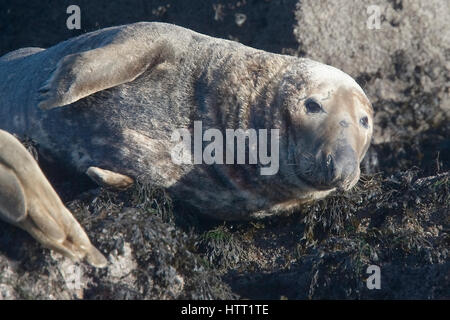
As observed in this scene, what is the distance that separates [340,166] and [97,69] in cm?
188

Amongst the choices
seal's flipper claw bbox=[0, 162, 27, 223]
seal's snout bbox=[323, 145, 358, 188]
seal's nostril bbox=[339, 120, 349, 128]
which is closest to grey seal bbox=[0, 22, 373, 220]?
seal's nostril bbox=[339, 120, 349, 128]

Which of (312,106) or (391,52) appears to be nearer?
(312,106)

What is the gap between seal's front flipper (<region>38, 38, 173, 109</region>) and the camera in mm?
4969

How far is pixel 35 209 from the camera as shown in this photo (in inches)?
174

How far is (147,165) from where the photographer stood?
5.22m

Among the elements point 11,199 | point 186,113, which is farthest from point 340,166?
point 11,199

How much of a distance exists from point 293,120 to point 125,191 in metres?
1.35

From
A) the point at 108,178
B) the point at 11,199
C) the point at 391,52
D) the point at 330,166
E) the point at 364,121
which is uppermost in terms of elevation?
the point at 391,52

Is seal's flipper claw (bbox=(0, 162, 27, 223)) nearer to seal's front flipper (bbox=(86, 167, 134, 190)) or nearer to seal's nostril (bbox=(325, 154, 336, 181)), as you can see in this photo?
seal's front flipper (bbox=(86, 167, 134, 190))

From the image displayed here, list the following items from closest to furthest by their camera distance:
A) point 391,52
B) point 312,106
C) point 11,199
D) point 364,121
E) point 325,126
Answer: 1. point 11,199
2. point 325,126
3. point 312,106
4. point 364,121
5. point 391,52

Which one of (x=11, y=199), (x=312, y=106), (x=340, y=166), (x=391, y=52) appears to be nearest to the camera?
(x=11, y=199)

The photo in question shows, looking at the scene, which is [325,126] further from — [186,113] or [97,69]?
[97,69]

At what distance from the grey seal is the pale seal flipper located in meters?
0.63
